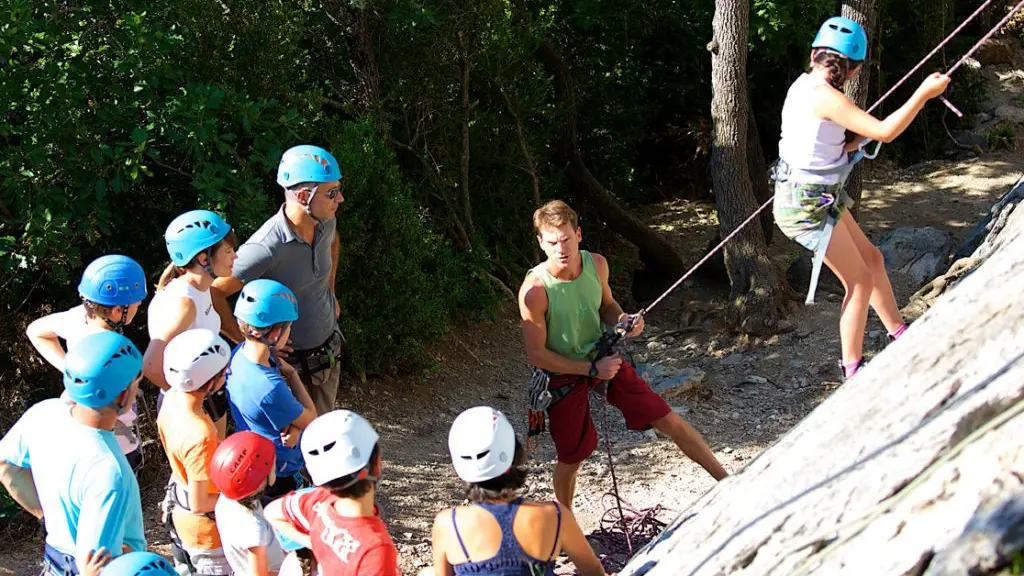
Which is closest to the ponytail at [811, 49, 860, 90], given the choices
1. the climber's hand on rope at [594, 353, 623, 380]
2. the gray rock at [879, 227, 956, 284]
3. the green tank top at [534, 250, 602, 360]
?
the green tank top at [534, 250, 602, 360]

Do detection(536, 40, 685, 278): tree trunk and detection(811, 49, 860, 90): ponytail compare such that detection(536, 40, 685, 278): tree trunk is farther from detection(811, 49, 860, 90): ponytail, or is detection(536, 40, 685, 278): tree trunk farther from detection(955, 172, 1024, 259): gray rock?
detection(811, 49, 860, 90): ponytail

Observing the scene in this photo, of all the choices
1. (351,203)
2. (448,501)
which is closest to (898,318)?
(448,501)

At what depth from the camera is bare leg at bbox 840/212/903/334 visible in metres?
5.16

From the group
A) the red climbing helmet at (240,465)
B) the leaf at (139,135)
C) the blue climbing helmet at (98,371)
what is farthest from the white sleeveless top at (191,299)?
the leaf at (139,135)

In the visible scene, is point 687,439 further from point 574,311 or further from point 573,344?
point 574,311

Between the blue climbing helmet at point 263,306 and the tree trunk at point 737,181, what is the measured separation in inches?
218

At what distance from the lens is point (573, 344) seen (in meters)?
5.29

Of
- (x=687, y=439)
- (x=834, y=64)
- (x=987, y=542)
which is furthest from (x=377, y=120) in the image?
(x=987, y=542)

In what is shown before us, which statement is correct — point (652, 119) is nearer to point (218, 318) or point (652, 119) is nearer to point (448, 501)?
point (448, 501)

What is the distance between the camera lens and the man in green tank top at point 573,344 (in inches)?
203

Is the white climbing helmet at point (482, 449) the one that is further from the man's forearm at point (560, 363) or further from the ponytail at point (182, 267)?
the ponytail at point (182, 267)

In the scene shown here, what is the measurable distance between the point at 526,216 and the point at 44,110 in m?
5.02

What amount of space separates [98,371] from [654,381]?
5.72 metres

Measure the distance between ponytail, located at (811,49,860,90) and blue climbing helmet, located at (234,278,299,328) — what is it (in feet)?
8.41
